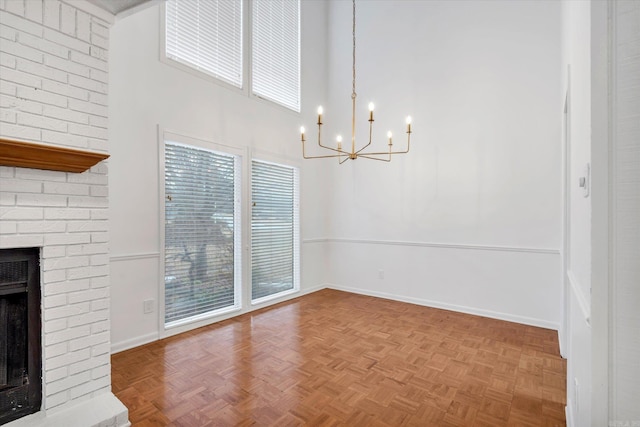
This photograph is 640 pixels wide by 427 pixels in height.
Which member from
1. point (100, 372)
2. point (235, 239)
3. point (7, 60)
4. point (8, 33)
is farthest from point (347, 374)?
point (8, 33)

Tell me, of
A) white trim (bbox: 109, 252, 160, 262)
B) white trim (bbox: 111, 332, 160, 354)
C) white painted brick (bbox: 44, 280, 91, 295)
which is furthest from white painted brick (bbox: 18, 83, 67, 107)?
white trim (bbox: 111, 332, 160, 354)

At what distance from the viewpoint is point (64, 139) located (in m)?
1.71

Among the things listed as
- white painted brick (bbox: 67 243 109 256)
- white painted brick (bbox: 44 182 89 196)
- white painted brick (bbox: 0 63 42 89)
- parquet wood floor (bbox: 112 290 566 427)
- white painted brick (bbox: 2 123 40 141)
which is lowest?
parquet wood floor (bbox: 112 290 566 427)

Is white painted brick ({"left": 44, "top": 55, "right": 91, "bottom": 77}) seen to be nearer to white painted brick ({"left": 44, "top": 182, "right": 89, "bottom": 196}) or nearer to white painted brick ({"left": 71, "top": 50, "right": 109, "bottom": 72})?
white painted brick ({"left": 71, "top": 50, "right": 109, "bottom": 72})

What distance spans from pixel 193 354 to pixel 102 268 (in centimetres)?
129

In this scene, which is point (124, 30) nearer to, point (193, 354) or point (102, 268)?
point (102, 268)

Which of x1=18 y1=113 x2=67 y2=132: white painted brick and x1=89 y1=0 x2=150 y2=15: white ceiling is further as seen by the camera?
x1=89 y1=0 x2=150 y2=15: white ceiling

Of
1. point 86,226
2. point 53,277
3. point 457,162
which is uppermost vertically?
point 457,162

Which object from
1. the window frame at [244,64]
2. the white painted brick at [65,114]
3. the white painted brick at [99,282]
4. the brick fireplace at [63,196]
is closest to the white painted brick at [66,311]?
the brick fireplace at [63,196]

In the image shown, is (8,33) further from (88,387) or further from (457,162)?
(457,162)

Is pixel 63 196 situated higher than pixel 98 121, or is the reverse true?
pixel 98 121

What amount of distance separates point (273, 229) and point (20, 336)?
9.62 feet

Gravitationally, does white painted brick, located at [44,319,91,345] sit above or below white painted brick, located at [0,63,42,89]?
below

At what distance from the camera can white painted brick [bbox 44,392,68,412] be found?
5.45ft
